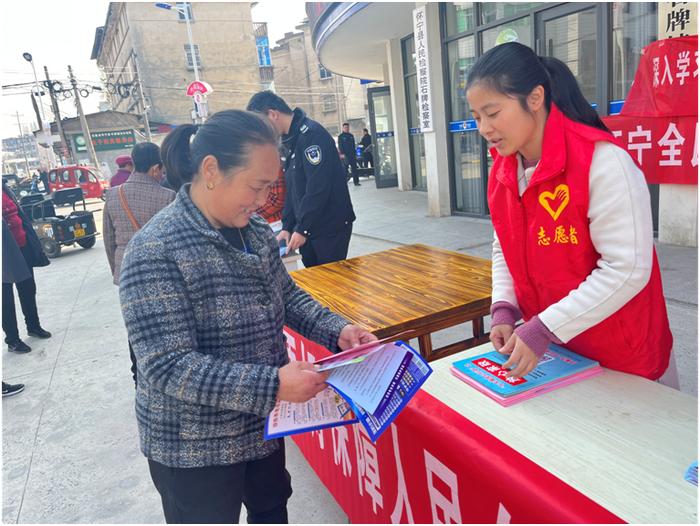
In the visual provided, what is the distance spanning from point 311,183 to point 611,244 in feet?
6.10

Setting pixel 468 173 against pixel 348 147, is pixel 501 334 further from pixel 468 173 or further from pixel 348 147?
pixel 348 147

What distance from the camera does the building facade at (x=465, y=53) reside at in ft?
14.9

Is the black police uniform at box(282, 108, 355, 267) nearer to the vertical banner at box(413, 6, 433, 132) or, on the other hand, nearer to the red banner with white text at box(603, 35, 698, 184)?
the red banner with white text at box(603, 35, 698, 184)

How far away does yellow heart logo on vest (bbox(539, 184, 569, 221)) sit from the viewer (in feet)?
3.59

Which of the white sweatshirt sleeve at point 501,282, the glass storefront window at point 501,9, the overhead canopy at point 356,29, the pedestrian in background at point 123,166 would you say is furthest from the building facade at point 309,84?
the white sweatshirt sleeve at point 501,282

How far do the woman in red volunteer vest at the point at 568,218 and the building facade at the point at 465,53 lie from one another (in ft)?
12.2

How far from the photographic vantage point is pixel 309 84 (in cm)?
3173

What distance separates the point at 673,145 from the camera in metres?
4.14

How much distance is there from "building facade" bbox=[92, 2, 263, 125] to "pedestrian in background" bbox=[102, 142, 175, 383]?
23.3 m

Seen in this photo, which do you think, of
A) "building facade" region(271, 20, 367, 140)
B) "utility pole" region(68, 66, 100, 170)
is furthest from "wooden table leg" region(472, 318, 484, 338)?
"building facade" region(271, 20, 367, 140)

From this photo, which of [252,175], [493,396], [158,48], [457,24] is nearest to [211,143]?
[252,175]

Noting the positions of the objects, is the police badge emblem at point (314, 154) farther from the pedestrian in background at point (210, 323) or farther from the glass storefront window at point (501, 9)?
the glass storefront window at point (501, 9)

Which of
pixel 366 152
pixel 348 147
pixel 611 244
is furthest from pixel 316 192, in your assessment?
pixel 366 152

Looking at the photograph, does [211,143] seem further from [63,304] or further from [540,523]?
[63,304]
